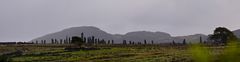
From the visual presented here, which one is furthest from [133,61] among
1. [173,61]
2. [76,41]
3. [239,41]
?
[239,41]

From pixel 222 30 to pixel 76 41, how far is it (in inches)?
1181

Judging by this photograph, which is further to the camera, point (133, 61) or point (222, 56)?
point (133, 61)

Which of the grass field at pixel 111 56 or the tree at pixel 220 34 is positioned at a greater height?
the tree at pixel 220 34

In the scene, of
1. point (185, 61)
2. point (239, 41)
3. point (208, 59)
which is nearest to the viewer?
point (208, 59)

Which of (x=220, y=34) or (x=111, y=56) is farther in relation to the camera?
(x=220, y=34)

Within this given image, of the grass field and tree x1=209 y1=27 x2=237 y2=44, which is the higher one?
tree x1=209 y1=27 x2=237 y2=44

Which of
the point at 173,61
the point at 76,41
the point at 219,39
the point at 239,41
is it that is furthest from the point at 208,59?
the point at 219,39

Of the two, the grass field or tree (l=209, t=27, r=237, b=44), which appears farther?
tree (l=209, t=27, r=237, b=44)

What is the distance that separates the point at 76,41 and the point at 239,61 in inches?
4021

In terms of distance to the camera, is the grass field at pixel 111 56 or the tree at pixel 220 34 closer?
the grass field at pixel 111 56

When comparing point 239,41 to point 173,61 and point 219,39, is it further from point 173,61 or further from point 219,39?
point 219,39

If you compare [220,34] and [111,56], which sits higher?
[220,34]

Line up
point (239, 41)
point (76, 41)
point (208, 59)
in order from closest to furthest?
1. point (208, 59)
2. point (239, 41)
3. point (76, 41)

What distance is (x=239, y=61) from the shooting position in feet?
16.9
